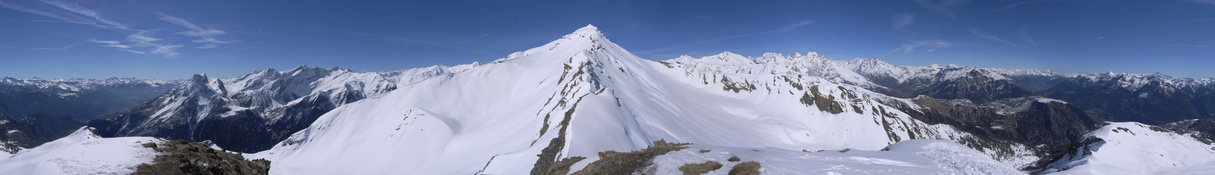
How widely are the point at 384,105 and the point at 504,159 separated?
89.2 m

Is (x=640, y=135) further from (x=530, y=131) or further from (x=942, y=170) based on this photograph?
(x=942, y=170)

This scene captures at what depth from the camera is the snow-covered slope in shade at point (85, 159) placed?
12.1 metres

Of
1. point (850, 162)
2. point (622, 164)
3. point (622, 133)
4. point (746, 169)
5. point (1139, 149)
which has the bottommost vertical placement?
point (746, 169)

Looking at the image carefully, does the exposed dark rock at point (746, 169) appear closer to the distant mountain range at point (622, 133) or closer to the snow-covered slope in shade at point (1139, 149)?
the distant mountain range at point (622, 133)

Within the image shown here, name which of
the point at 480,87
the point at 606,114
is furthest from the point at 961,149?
the point at 480,87

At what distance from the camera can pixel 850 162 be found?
14789mm

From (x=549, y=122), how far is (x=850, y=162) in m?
32.9

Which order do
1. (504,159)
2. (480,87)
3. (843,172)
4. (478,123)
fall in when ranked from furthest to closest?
(480,87)
(478,123)
(504,159)
(843,172)

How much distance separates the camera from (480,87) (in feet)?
316

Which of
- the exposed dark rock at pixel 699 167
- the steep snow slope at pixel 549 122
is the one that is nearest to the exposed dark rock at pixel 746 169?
the exposed dark rock at pixel 699 167

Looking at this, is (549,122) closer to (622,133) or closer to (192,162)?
(622,133)

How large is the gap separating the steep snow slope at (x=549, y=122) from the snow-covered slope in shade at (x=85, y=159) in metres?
14.2

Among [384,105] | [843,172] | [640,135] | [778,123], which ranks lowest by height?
[843,172]

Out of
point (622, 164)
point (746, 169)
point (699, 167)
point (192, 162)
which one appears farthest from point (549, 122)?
point (746, 169)
